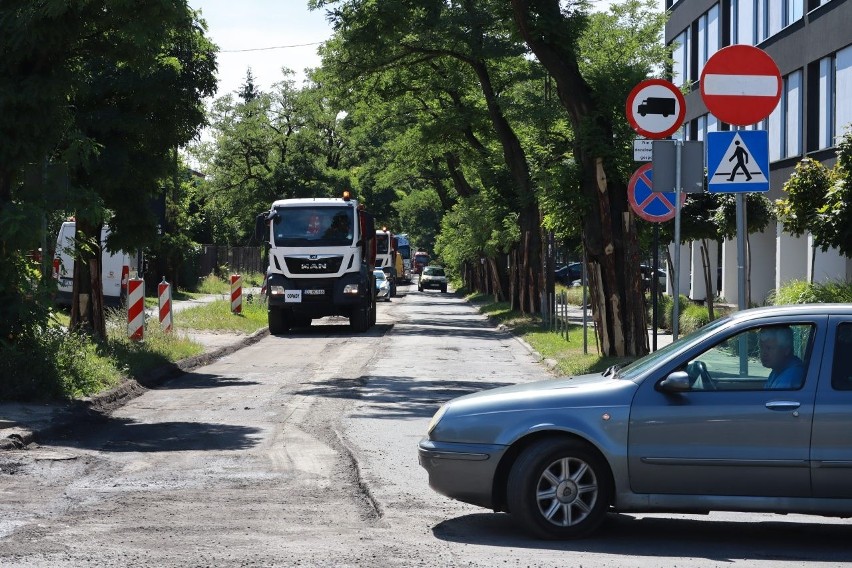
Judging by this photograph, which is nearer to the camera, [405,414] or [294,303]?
[405,414]

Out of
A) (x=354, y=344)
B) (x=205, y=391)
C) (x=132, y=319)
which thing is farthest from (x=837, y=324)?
(x=354, y=344)

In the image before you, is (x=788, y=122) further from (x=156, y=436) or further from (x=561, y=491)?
(x=561, y=491)

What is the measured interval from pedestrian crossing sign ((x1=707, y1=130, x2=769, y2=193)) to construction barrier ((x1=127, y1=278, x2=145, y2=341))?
12.0 meters

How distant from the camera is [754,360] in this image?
7.33m

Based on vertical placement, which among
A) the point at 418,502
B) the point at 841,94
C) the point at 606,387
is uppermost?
the point at 841,94

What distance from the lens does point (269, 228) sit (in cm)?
2983

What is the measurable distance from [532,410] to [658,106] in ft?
21.4

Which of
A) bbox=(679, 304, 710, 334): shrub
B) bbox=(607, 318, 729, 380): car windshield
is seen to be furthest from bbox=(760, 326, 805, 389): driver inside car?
bbox=(679, 304, 710, 334): shrub

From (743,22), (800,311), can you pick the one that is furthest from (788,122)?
(800,311)

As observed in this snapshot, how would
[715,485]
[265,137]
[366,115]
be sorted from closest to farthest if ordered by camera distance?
[715,485]
[366,115]
[265,137]

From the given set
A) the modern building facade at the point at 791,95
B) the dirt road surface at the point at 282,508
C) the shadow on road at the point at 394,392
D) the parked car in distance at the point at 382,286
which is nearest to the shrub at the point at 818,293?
the modern building facade at the point at 791,95

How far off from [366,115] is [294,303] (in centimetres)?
1451

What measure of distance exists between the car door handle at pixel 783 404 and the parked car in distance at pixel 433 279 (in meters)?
77.5

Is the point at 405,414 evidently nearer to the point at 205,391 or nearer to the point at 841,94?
the point at 205,391
